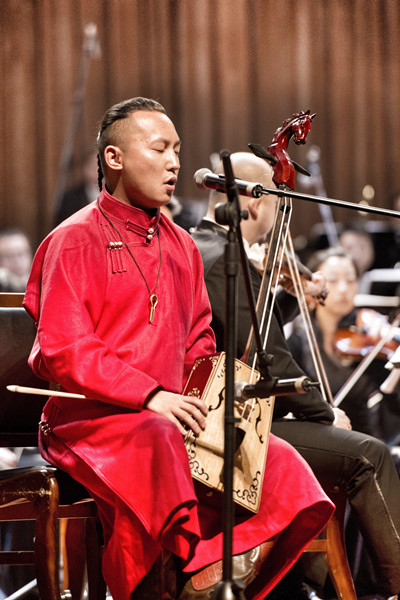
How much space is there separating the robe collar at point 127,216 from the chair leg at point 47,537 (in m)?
0.65

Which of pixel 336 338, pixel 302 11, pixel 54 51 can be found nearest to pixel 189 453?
pixel 336 338

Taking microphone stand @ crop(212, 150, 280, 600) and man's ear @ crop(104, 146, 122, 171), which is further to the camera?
man's ear @ crop(104, 146, 122, 171)

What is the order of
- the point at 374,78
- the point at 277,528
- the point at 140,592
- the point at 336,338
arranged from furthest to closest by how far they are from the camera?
the point at 374,78 < the point at 336,338 < the point at 277,528 < the point at 140,592

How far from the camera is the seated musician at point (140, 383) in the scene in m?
1.84

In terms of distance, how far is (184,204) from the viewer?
574 cm

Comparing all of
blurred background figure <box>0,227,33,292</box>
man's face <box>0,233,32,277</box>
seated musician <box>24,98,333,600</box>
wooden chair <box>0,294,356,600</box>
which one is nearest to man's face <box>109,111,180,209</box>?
seated musician <box>24,98,333,600</box>

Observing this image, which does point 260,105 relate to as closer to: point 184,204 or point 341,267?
point 184,204

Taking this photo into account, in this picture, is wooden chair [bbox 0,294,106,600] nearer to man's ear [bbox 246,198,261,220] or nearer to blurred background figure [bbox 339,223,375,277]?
man's ear [bbox 246,198,261,220]

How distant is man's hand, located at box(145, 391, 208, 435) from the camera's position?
6.25 ft

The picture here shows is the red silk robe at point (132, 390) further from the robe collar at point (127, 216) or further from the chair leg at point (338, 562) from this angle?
the chair leg at point (338, 562)

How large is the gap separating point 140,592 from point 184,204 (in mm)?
4109

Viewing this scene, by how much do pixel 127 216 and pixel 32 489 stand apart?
716mm

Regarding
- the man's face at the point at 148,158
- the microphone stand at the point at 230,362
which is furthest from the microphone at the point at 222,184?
the man's face at the point at 148,158

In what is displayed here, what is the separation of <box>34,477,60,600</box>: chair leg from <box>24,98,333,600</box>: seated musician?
78 millimetres
